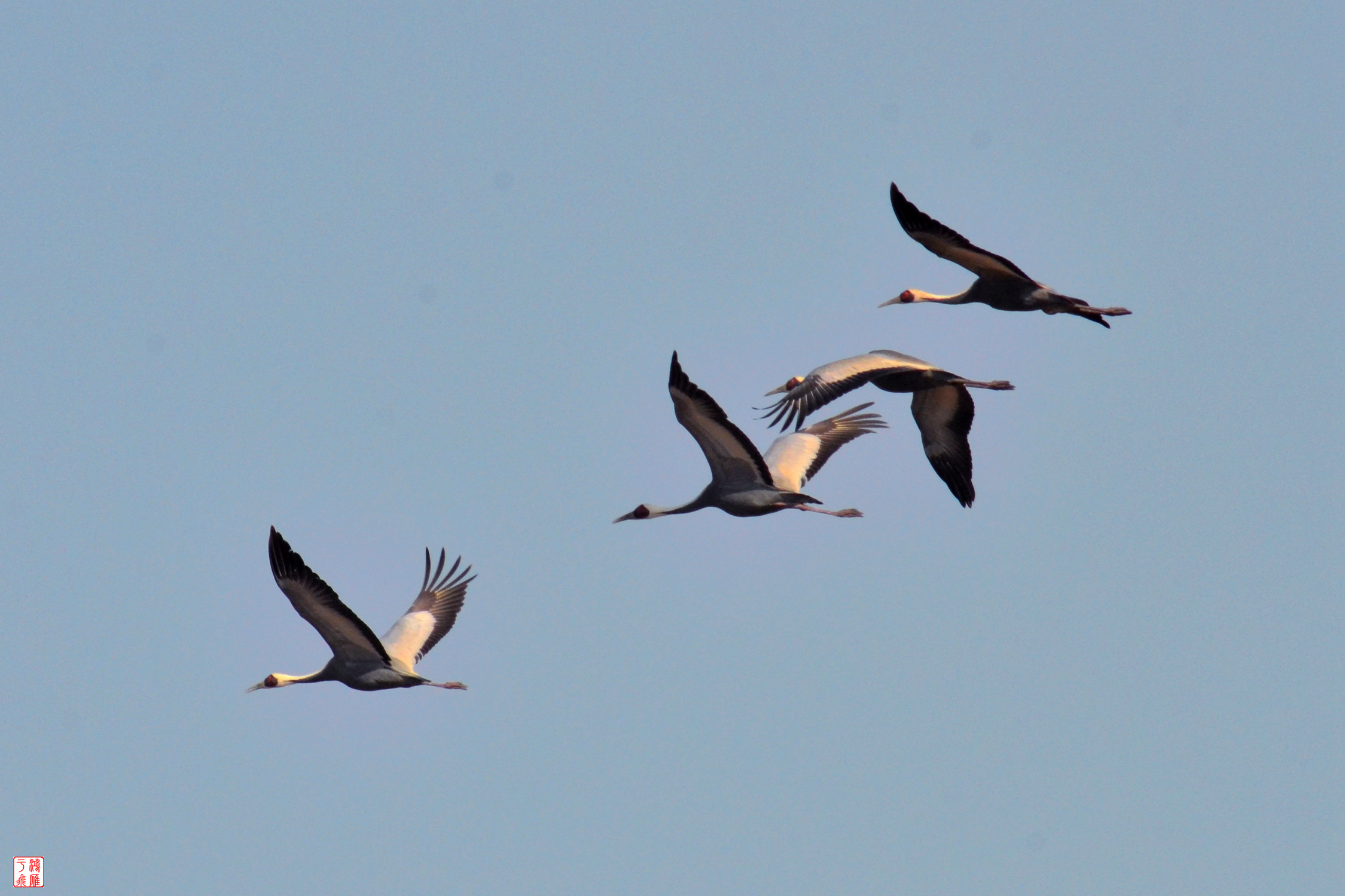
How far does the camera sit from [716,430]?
2980cm

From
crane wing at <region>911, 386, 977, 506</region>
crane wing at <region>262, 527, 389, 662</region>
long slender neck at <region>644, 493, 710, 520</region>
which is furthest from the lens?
crane wing at <region>911, 386, 977, 506</region>

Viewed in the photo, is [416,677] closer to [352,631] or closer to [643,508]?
[352,631]

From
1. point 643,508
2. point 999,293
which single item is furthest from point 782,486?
point 999,293

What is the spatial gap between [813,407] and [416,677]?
268 inches

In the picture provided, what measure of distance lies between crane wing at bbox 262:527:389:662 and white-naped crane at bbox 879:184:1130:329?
885 cm

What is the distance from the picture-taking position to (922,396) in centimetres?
3381

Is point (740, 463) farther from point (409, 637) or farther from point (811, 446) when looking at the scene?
point (409, 637)

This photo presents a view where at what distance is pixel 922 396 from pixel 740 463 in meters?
4.39

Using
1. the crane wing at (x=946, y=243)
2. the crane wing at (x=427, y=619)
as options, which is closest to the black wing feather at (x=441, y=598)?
the crane wing at (x=427, y=619)

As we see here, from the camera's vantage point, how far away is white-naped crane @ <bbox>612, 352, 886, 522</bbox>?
29344mm

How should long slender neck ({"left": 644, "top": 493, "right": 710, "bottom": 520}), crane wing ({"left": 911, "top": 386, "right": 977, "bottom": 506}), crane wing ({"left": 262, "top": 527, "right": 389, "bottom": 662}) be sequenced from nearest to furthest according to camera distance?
crane wing ({"left": 262, "top": 527, "right": 389, "bottom": 662}) → long slender neck ({"left": 644, "top": 493, "right": 710, "bottom": 520}) → crane wing ({"left": 911, "top": 386, "right": 977, "bottom": 506})

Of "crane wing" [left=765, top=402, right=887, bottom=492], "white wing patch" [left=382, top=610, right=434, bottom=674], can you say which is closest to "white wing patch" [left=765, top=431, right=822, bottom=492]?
"crane wing" [left=765, top=402, right=887, bottom=492]

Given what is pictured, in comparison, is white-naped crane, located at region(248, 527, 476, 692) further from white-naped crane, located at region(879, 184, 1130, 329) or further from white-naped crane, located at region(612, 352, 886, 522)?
white-naped crane, located at region(879, 184, 1130, 329)

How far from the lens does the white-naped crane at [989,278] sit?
97.5ft
